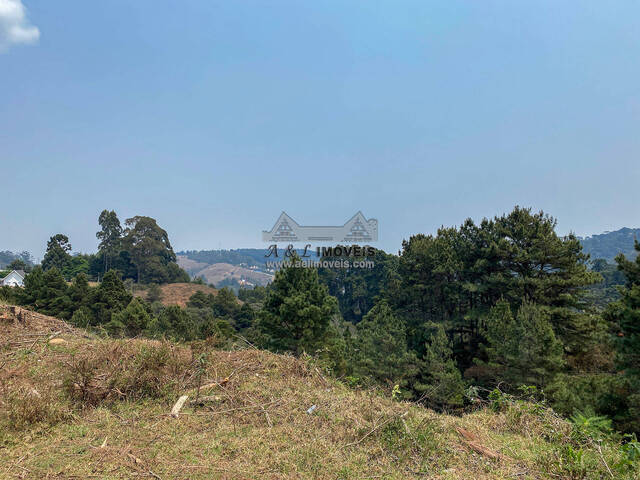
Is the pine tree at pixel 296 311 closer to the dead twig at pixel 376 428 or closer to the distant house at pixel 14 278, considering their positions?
the dead twig at pixel 376 428

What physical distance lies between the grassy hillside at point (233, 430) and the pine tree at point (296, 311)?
36.5 feet

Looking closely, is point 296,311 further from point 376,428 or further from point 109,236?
point 109,236

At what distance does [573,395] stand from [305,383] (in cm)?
799

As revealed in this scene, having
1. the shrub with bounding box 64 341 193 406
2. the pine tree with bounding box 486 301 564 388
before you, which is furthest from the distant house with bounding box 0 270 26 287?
the pine tree with bounding box 486 301 564 388

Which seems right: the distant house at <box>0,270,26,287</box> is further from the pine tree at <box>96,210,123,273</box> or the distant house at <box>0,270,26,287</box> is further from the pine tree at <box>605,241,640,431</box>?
the pine tree at <box>605,241,640,431</box>

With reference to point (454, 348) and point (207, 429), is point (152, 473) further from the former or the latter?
point (454, 348)

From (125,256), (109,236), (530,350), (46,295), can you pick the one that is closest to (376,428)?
(530,350)

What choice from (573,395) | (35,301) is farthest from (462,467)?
(35,301)

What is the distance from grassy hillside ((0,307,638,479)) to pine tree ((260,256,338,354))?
1111cm

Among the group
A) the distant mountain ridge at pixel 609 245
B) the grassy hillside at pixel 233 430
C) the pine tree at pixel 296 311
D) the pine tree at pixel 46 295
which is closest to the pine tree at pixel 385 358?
the pine tree at pixel 296 311

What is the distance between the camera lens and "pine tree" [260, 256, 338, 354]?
1648cm

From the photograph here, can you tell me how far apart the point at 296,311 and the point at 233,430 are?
12.8 meters

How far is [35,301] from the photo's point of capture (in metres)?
27.1

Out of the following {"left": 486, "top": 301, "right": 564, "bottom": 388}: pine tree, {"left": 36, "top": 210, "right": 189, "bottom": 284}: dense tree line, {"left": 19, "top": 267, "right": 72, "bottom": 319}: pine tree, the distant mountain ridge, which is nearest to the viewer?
{"left": 486, "top": 301, "right": 564, "bottom": 388}: pine tree
